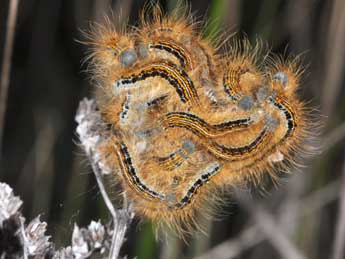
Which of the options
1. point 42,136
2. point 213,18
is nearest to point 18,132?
point 42,136

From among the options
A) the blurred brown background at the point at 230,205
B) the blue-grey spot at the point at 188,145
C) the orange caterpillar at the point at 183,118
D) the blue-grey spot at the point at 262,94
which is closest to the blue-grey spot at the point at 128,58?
the orange caterpillar at the point at 183,118

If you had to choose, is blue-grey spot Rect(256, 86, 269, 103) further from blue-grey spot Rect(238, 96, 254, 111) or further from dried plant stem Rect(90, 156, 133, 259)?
dried plant stem Rect(90, 156, 133, 259)

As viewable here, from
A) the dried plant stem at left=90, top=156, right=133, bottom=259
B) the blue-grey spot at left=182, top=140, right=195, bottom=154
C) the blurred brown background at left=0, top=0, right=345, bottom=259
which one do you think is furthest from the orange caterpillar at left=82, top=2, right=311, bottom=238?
the blurred brown background at left=0, top=0, right=345, bottom=259

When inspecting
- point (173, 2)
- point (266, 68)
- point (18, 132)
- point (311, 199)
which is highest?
point (18, 132)

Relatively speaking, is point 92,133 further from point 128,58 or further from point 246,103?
point 246,103

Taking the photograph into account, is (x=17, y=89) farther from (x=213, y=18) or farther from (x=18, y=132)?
(x=213, y=18)
